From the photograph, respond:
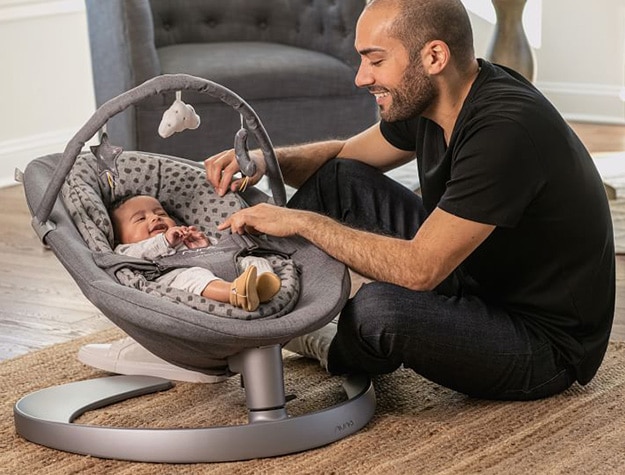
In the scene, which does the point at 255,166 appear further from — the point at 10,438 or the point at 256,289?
the point at 10,438

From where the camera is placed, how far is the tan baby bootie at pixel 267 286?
212 centimetres

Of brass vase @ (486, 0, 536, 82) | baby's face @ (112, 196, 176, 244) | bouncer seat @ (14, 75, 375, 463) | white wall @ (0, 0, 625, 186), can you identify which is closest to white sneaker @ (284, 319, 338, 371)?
bouncer seat @ (14, 75, 375, 463)

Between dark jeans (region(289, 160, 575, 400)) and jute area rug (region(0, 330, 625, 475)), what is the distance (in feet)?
0.20

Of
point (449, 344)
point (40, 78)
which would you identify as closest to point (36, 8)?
point (40, 78)

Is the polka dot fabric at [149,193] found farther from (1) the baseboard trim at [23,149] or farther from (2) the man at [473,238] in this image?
(1) the baseboard trim at [23,149]

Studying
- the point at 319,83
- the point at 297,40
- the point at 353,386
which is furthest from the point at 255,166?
the point at 297,40

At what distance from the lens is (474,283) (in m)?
2.40

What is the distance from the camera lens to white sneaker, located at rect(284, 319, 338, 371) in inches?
Result: 99.5

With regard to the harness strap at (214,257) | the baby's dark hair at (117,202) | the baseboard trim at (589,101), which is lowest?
the baseboard trim at (589,101)

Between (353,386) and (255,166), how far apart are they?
521 millimetres

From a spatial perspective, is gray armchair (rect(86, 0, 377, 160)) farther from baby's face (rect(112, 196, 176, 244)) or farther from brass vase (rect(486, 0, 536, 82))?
baby's face (rect(112, 196, 176, 244))

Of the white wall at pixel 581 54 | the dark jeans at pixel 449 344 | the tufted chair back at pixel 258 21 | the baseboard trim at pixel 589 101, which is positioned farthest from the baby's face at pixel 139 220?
the baseboard trim at pixel 589 101

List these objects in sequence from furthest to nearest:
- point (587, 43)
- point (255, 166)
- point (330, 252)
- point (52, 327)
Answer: point (587, 43) < point (52, 327) < point (255, 166) < point (330, 252)

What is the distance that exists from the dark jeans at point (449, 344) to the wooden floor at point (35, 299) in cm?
56
